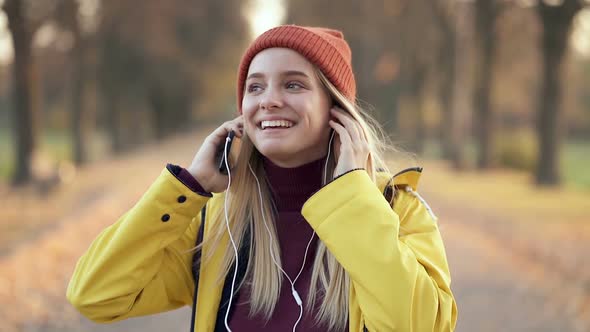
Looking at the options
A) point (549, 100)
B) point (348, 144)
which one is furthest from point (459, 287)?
point (549, 100)

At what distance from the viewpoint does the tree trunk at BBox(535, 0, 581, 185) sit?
13.0m

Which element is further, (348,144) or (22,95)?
(22,95)

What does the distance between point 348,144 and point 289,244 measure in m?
0.46

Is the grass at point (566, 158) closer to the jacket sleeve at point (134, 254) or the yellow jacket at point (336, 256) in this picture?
the yellow jacket at point (336, 256)

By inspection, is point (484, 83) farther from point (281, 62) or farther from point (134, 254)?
point (134, 254)

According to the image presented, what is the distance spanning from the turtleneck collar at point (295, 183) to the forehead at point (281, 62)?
1.26 feet

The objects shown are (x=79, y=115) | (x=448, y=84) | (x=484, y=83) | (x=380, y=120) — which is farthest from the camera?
(x=448, y=84)

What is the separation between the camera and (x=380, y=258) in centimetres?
205

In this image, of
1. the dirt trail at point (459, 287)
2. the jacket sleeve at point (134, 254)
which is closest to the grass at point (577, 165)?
the dirt trail at point (459, 287)

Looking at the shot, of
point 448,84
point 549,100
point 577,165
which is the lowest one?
point 577,165

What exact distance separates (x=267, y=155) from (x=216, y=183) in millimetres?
234

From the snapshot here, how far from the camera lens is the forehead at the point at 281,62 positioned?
2375 millimetres

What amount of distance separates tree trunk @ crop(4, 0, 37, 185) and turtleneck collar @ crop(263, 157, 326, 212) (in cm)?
1204

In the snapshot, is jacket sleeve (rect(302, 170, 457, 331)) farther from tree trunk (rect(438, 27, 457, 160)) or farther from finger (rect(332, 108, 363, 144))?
tree trunk (rect(438, 27, 457, 160))
